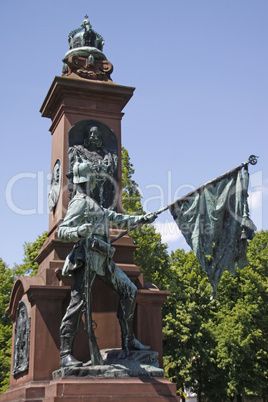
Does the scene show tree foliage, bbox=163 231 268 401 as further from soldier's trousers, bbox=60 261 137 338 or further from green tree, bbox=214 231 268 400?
soldier's trousers, bbox=60 261 137 338

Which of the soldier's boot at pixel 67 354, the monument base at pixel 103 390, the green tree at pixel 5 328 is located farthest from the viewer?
the green tree at pixel 5 328

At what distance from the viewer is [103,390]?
7051 millimetres

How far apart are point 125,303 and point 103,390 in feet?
4.44

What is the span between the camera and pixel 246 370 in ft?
82.0

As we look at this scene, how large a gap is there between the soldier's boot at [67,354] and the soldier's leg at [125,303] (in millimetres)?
825

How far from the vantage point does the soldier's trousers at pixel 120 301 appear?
298 inches

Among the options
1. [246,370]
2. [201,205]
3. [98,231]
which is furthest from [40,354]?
[246,370]

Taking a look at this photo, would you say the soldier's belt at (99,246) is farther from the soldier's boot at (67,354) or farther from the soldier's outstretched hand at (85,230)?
the soldier's boot at (67,354)

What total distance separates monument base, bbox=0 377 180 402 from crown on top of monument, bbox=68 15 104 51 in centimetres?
625

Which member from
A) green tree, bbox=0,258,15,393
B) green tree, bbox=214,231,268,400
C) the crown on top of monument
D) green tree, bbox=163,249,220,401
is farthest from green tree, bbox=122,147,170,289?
the crown on top of monument

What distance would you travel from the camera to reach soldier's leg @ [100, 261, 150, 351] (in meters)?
7.92

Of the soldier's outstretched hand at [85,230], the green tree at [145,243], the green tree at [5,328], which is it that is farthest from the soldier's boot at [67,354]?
the green tree at [145,243]

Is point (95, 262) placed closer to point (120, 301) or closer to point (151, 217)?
point (120, 301)

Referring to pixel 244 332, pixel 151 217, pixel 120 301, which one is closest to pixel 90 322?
pixel 120 301
